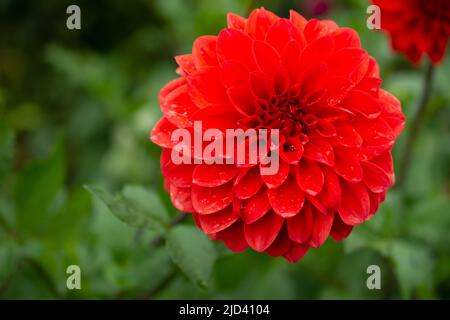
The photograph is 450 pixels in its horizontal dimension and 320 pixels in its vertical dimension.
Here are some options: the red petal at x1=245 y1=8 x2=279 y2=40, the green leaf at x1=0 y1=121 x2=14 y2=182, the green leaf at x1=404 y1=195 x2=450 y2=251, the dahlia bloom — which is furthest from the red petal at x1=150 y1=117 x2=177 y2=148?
the green leaf at x1=404 y1=195 x2=450 y2=251

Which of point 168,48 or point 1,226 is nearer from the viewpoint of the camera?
point 1,226

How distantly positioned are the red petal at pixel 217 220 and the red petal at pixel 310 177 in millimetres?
123

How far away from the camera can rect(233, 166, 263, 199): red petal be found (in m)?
1.02

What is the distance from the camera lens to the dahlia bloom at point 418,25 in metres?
1.32

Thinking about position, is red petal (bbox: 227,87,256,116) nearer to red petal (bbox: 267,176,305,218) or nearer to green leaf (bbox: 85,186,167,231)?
red petal (bbox: 267,176,305,218)

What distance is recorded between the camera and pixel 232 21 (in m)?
1.10

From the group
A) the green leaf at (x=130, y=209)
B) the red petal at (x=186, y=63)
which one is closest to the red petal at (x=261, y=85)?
the red petal at (x=186, y=63)


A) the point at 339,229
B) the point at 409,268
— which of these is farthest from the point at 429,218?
the point at 339,229

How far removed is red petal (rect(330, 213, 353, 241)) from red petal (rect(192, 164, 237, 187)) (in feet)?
0.65

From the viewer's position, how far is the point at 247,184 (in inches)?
41.0

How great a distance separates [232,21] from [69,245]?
0.72m

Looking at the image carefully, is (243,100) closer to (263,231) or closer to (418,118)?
(263,231)
